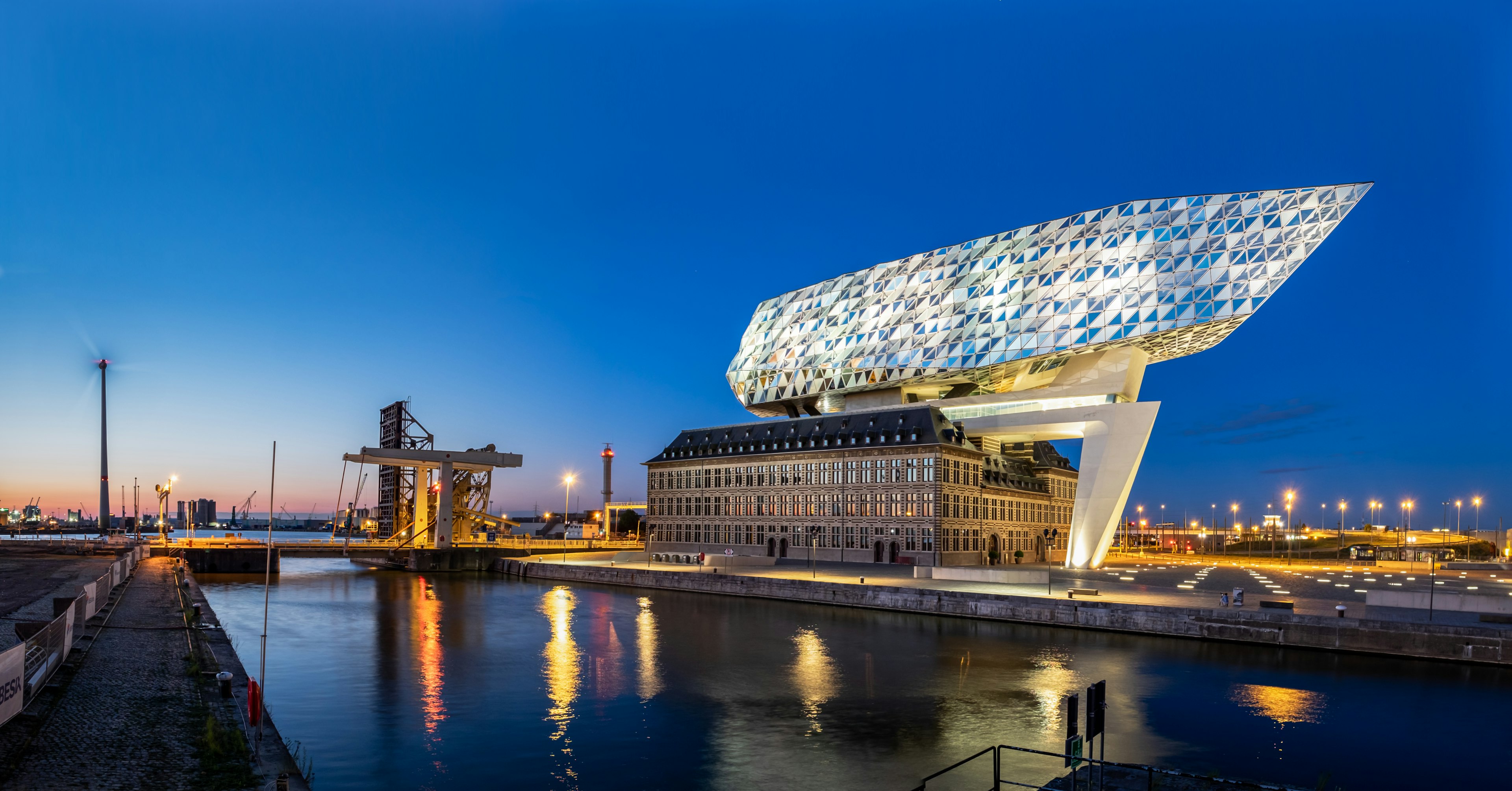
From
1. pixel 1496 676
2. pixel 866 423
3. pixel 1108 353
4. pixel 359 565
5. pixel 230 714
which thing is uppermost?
pixel 1108 353

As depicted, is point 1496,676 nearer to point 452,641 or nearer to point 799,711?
point 799,711

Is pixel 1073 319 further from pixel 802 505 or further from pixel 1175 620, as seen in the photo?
pixel 1175 620

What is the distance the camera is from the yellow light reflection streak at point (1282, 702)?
27.2m

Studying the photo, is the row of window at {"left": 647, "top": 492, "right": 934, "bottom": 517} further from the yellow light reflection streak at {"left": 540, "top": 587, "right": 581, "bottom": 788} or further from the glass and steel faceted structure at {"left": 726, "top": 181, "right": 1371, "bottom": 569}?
the yellow light reflection streak at {"left": 540, "top": 587, "right": 581, "bottom": 788}

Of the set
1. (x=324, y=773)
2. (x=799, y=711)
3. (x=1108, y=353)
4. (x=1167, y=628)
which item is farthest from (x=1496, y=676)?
(x=1108, y=353)

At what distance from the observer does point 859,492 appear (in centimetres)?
8912

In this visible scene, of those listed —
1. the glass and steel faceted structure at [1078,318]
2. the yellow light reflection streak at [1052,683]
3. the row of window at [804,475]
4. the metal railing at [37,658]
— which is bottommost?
the yellow light reflection streak at [1052,683]

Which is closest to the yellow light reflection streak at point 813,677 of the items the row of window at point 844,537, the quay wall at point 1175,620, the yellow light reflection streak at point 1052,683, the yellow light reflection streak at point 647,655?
the yellow light reflection streak at point 647,655

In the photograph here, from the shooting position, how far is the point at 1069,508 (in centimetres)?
11406

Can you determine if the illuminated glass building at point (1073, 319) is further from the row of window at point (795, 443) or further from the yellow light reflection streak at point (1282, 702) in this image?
the yellow light reflection streak at point (1282, 702)

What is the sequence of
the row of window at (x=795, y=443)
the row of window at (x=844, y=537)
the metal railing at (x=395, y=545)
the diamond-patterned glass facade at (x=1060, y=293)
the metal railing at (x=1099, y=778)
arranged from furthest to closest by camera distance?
the metal railing at (x=395, y=545)
the row of window at (x=795, y=443)
the row of window at (x=844, y=537)
the diamond-patterned glass facade at (x=1060, y=293)
the metal railing at (x=1099, y=778)

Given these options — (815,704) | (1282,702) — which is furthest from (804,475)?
(815,704)

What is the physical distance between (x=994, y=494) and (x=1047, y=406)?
542 inches

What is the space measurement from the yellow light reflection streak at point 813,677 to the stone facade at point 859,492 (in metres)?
43.7
